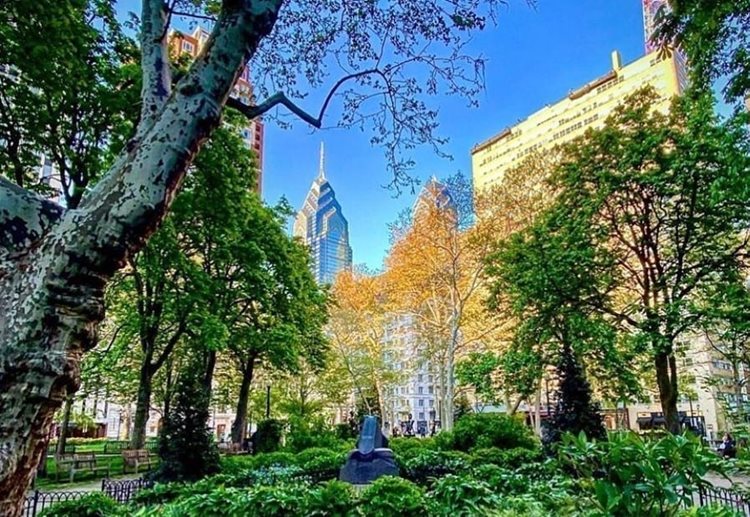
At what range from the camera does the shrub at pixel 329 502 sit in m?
5.02

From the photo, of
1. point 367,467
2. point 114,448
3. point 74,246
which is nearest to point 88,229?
point 74,246

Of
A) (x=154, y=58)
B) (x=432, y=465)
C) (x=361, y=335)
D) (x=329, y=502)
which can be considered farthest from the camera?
(x=361, y=335)

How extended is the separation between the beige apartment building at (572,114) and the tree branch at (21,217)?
37.4 meters

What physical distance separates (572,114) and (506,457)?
43396 millimetres

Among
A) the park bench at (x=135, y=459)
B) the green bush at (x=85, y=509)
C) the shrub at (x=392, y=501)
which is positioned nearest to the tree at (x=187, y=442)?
the park bench at (x=135, y=459)

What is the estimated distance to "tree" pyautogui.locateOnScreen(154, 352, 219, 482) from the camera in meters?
11.4

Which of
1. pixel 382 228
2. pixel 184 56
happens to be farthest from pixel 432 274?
pixel 184 56

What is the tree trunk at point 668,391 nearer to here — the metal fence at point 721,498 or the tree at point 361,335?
the metal fence at point 721,498

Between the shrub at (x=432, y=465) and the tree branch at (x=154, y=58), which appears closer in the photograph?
the tree branch at (x=154, y=58)

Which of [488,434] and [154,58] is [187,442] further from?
[154,58]

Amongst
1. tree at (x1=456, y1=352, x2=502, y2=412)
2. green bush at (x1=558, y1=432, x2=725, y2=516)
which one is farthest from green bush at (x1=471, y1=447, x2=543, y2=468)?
green bush at (x1=558, y1=432, x2=725, y2=516)

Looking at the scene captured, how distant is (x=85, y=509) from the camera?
5.29 metres

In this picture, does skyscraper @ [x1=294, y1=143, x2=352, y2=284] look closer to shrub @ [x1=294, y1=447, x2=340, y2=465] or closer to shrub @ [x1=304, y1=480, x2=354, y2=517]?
shrub @ [x1=294, y1=447, x2=340, y2=465]

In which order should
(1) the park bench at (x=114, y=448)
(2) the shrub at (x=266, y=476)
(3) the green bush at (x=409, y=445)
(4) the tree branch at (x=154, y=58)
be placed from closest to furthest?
1. (4) the tree branch at (x=154, y=58)
2. (2) the shrub at (x=266, y=476)
3. (3) the green bush at (x=409, y=445)
4. (1) the park bench at (x=114, y=448)
